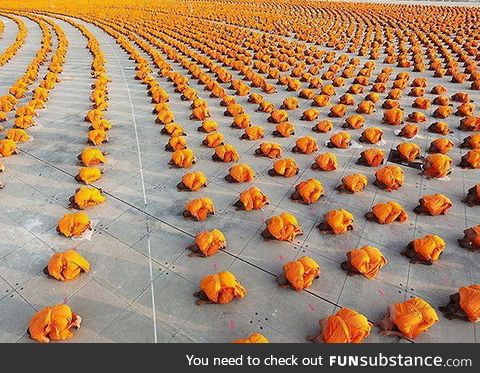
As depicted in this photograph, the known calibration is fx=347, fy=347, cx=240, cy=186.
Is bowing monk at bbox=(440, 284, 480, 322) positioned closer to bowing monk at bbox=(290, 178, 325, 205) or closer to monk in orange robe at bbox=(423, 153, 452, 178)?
bowing monk at bbox=(290, 178, 325, 205)

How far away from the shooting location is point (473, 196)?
13266mm

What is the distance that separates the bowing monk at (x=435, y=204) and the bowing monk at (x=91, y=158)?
13.7m

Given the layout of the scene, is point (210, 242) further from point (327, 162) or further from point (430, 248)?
point (327, 162)

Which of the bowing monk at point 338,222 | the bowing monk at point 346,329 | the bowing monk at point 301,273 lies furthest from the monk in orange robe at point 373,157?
the bowing monk at point 346,329

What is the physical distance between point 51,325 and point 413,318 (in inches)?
348

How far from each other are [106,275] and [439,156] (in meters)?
13.8

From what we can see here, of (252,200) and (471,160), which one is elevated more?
(471,160)

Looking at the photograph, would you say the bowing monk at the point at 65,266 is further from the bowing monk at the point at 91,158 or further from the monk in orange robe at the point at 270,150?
the monk in orange robe at the point at 270,150

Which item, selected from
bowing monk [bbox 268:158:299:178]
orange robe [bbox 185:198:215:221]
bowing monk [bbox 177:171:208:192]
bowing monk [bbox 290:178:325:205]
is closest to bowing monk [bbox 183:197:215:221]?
orange robe [bbox 185:198:215:221]

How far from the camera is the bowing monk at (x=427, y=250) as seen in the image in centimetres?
1055

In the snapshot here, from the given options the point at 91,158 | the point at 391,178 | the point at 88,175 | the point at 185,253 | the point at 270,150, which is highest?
the point at 391,178

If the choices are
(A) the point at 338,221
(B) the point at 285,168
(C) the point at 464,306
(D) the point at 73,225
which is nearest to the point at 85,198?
(D) the point at 73,225

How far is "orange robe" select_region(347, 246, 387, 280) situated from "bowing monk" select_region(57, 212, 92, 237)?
354 inches
